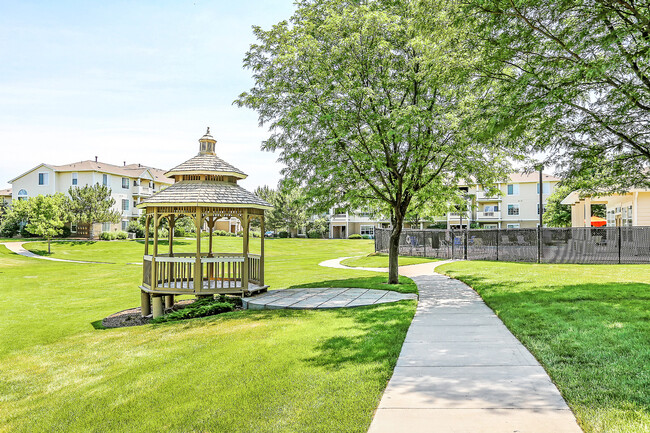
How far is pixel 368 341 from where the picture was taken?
6.72 m

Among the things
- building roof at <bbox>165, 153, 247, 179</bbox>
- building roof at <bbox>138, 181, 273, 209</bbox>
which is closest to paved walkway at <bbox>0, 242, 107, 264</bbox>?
building roof at <bbox>165, 153, 247, 179</bbox>

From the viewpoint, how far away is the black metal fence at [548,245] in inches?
785

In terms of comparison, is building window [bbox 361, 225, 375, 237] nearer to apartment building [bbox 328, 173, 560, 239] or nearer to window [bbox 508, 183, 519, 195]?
apartment building [bbox 328, 173, 560, 239]

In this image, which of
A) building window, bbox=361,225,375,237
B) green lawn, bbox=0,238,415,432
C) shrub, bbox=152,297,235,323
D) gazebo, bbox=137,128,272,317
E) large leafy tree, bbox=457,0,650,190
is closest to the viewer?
green lawn, bbox=0,238,415,432

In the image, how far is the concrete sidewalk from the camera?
369 cm

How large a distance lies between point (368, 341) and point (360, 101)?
826cm

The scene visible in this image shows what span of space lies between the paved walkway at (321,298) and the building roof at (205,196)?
2.91 metres

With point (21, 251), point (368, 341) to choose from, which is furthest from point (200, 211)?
point (21, 251)

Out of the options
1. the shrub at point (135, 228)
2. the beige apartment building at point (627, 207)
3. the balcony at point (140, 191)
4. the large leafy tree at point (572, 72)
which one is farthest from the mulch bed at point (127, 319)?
the balcony at point (140, 191)

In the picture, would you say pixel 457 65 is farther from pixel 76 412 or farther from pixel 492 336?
pixel 76 412

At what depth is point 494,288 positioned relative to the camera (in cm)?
1211

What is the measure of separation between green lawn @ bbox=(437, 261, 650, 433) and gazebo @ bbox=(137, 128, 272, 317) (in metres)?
7.39

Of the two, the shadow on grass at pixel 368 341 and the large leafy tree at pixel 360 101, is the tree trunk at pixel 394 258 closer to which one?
the large leafy tree at pixel 360 101

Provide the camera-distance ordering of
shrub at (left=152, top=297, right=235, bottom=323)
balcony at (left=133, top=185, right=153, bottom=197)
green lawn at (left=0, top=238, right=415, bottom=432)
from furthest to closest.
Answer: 1. balcony at (left=133, top=185, right=153, bottom=197)
2. shrub at (left=152, top=297, right=235, bottom=323)
3. green lawn at (left=0, top=238, right=415, bottom=432)
